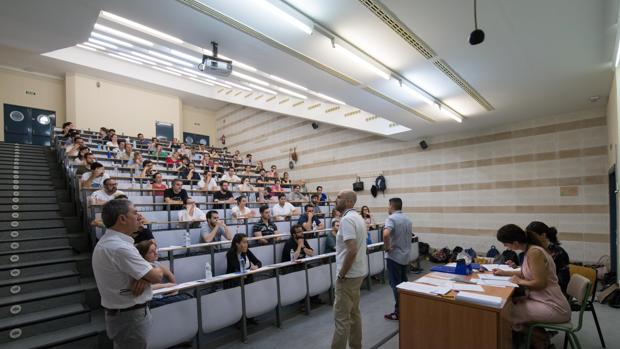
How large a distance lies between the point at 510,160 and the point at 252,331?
6.65 metres

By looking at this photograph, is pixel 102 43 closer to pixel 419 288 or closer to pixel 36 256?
pixel 36 256

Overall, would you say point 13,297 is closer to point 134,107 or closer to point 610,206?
point 610,206

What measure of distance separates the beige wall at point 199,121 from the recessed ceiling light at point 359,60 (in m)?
13.5

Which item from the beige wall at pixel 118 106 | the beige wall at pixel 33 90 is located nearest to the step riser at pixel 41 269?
the beige wall at pixel 118 106

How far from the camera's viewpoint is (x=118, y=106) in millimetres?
12875

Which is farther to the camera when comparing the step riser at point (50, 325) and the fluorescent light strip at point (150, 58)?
the fluorescent light strip at point (150, 58)

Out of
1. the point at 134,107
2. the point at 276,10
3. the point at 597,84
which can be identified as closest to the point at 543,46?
the point at 597,84

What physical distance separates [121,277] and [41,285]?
2.45 metres

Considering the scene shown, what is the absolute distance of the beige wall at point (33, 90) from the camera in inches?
435

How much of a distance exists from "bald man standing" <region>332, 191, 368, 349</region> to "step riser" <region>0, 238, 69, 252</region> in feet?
12.7

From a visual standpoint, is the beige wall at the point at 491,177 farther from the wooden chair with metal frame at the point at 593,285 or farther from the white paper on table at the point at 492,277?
the white paper on table at the point at 492,277

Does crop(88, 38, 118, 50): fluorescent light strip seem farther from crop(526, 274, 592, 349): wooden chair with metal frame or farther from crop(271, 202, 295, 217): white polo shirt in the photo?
crop(526, 274, 592, 349): wooden chair with metal frame

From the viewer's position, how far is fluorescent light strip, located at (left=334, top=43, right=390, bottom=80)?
12.6 ft

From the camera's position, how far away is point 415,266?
677cm
